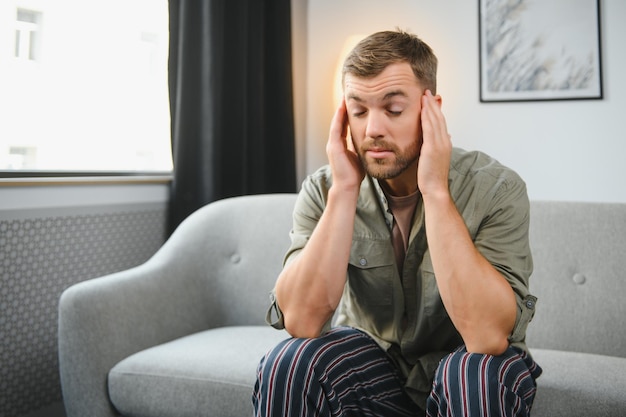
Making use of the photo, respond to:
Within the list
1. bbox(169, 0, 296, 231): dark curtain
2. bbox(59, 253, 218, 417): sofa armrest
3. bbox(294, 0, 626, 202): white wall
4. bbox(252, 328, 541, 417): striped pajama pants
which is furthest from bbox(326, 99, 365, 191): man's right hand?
bbox(294, 0, 626, 202): white wall

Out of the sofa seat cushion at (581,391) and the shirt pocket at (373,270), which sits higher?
the shirt pocket at (373,270)

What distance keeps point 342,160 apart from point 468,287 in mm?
425

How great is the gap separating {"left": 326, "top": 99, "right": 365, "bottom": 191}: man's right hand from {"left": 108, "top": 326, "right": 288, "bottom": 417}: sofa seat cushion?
0.57m

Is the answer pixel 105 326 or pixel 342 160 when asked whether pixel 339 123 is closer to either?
pixel 342 160

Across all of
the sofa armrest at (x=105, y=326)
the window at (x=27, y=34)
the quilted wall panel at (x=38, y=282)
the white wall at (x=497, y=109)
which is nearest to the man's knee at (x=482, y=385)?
the sofa armrest at (x=105, y=326)

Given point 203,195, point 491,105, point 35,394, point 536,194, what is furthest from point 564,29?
point 35,394

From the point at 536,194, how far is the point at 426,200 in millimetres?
1774

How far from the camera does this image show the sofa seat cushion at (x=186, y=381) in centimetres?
166

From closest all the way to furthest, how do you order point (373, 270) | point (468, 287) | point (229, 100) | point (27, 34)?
point (468, 287) < point (373, 270) < point (27, 34) < point (229, 100)

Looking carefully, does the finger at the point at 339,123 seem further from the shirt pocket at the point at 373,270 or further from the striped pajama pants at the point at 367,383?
the striped pajama pants at the point at 367,383

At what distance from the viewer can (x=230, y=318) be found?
2275 mm

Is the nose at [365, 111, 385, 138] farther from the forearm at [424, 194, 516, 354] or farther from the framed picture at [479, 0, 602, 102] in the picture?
the framed picture at [479, 0, 602, 102]

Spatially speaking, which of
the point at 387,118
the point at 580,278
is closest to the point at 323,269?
the point at 387,118

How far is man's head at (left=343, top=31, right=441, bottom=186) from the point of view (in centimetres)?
141
